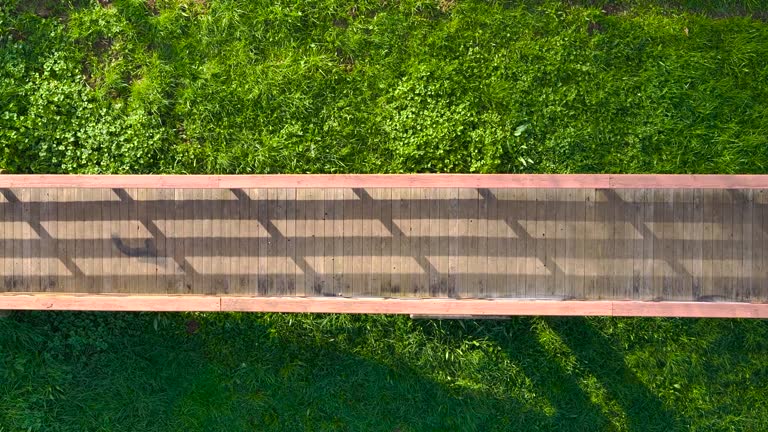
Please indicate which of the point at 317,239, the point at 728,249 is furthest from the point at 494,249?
the point at 728,249

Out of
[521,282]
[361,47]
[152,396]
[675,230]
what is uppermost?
[361,47]

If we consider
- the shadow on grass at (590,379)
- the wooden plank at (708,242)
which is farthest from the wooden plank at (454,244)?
the wooden plank at (708,242)

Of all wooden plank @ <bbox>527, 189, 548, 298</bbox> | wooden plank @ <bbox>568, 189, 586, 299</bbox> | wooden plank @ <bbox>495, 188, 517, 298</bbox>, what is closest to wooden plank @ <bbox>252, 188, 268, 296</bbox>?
wooden plank @ <bbox>495, 188, 517, 298</bbox>

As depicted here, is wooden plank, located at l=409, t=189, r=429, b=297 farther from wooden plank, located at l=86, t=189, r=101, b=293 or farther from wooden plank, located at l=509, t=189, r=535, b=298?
wooden plank, located at l=86, t=189, r=101, b=293

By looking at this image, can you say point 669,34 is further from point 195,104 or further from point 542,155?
point 195,104

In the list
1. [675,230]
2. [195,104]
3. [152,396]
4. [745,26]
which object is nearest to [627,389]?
[675,230]

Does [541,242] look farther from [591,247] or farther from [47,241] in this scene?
[47,241]
